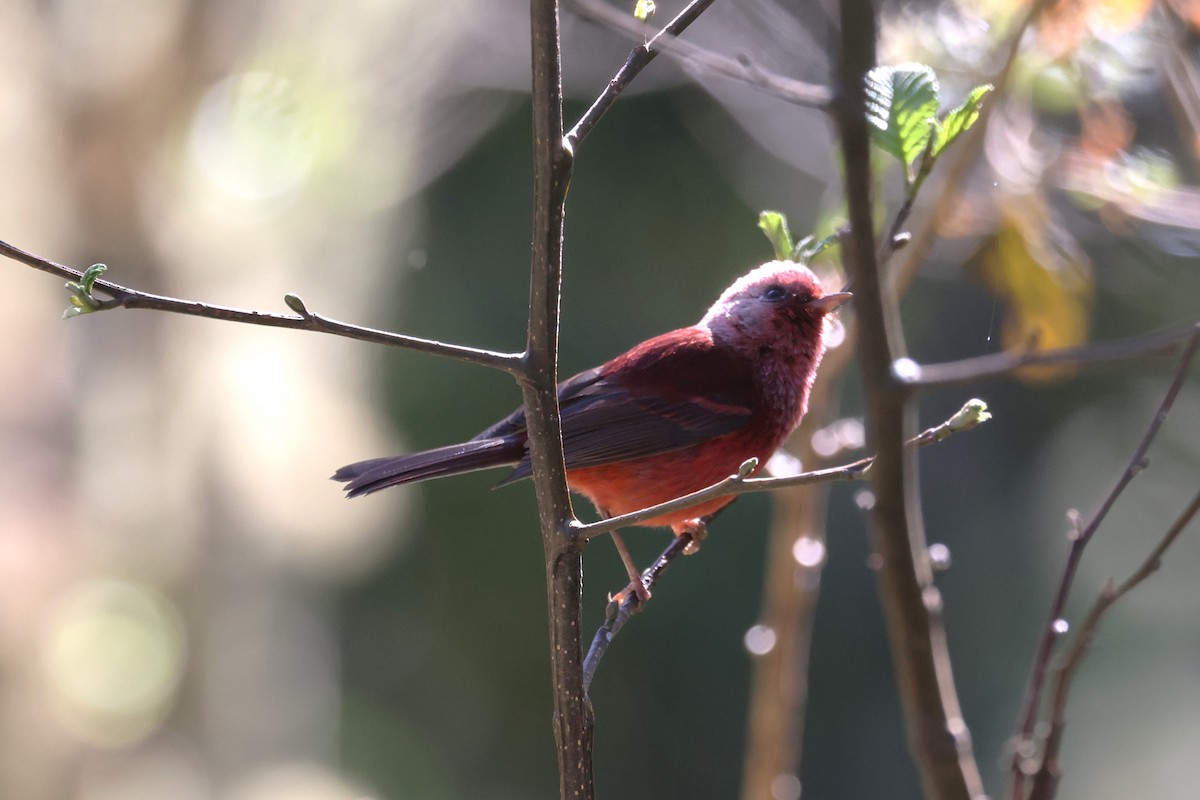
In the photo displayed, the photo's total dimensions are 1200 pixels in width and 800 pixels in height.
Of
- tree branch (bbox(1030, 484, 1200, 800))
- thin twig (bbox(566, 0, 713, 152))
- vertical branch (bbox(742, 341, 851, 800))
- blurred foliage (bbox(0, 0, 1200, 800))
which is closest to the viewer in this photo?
thin twig (bbox(566, 0, 713, 152))

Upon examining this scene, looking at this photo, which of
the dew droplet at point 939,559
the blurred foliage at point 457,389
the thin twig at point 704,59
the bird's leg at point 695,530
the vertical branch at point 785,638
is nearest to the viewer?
the thin twig at point 704,59

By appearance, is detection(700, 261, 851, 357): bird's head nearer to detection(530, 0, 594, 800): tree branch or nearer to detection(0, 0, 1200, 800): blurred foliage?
detection(0, 0, 1200, 800): blurred foliage

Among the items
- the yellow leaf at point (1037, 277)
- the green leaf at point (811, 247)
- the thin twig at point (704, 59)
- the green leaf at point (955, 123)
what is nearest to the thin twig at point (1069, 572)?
the green leaf at point (955, 123)

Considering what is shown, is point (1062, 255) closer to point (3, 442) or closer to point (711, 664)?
point (3, 442)

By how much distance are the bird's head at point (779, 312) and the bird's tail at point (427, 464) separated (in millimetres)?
811

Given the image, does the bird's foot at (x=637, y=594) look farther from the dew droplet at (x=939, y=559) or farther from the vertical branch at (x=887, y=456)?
the vertical branch at (x=887, y=456)

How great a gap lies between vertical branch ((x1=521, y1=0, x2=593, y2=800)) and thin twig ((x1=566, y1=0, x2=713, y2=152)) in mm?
97

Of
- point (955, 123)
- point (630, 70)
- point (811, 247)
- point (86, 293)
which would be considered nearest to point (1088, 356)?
point (955, 123)

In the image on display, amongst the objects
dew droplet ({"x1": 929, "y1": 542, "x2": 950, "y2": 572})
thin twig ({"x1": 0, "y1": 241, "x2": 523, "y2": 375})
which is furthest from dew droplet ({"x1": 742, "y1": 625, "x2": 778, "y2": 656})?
thin twig ({"x1": 0, "y1": 241, "x2": 523, "y2": 375})

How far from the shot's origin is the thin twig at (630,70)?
144 centimetres

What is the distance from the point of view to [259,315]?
1.23 metres

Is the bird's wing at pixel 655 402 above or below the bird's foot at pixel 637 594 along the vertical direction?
above

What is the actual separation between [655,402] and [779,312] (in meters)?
0.43

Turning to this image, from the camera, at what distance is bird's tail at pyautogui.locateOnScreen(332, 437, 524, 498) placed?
8.15 feet
